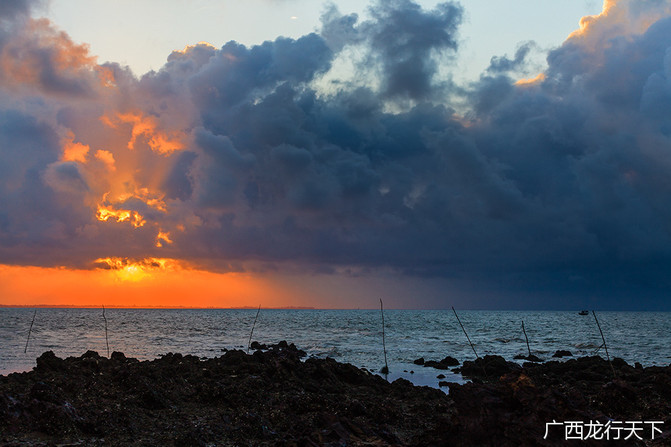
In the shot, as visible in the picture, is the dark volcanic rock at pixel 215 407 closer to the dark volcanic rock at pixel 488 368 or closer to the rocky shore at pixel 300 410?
the rocky shore at pixel 300 410

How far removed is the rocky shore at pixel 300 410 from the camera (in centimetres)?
1067

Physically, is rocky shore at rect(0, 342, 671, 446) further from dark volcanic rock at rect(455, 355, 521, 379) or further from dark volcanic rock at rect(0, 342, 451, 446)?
dark volcanic rock at rect(455, 355, 521, 379)

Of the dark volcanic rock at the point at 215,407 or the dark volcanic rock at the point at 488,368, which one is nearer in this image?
the dark volcanic rock at the point at 215,407

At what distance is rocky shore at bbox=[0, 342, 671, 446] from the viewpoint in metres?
10.7

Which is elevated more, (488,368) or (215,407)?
(215,407)

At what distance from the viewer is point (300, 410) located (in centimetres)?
1852

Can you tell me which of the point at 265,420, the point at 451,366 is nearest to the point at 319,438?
the point at 265,420

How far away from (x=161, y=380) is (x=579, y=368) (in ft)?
89.0

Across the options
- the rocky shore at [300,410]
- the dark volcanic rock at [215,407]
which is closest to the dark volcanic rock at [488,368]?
the rocky shore at [300,410]

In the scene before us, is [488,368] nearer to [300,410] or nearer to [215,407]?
[300,410]

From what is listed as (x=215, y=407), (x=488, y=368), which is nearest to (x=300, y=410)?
(x=215, y=407)

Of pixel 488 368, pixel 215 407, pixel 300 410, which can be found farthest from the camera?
pixel 488 368

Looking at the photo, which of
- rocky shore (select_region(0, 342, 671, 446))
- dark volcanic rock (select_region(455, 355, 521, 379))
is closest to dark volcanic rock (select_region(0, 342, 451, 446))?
rocky shore (select_region(0, 342, 671, 446))

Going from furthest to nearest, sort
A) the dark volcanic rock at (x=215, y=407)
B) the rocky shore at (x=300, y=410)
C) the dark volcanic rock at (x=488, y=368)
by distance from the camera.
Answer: the dark volcanic rock at (x=488, y=368) < the dark volcanic rock at (x=215, y=407) < the rocky shore at (x=300, y=410)
